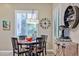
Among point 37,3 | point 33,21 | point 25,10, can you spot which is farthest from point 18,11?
point 37,3

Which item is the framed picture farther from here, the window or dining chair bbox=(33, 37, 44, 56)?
dining chair bbox=(33, 37, 44, 56)

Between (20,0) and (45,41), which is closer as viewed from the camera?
(20,0)

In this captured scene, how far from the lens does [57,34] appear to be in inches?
57.4

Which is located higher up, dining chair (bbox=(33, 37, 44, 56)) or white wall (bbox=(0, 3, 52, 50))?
white wall (bbox=(0, 3, 52, 50))

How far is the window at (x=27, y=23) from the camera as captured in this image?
4.48ft

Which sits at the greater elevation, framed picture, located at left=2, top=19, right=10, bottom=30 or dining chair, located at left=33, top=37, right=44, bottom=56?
framed picture, located at left=2, top=19, right=10, bottom=30

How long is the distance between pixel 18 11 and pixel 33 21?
0.58 ft

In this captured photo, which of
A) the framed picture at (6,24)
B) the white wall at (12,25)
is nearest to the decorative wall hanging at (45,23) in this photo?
the white wall at (12,25)

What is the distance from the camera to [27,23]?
4.50ft

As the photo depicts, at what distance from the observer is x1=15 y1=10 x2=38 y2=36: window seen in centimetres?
136

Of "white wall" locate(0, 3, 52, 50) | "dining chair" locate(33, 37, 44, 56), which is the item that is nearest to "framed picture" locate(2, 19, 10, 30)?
"white wall" locate(0, 3, 52, 50)

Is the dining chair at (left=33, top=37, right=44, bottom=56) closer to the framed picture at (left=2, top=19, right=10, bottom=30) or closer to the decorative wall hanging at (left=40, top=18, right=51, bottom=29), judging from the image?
the decorative wall hanging at (left=40, top=18, right=51, bottom=29)

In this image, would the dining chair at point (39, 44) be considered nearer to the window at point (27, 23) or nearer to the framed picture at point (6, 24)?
the window at point (27, 23)

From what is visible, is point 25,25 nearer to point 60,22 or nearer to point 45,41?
point 45,41
